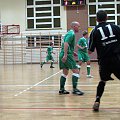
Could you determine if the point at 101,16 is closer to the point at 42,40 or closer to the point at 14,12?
the point at 42,40

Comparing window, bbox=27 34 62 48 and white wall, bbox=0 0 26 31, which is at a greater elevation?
white wall, bbox=0 0 26 31

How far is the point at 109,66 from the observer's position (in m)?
5.93

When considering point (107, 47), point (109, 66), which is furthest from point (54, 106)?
point (107, 47)

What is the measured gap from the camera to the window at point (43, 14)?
28703 mm

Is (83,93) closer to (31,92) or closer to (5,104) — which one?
(31,92)

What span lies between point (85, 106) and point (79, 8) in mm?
21870

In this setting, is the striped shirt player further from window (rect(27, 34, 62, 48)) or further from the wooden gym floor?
window (rect(27, 34, 62, 48))

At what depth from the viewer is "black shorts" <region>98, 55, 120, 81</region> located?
587 centimetres

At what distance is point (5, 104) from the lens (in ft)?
23.0

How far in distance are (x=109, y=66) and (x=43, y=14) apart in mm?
23431

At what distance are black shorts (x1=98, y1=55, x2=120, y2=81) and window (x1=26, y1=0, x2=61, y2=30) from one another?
22.9 m

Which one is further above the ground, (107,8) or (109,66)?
(107,8)

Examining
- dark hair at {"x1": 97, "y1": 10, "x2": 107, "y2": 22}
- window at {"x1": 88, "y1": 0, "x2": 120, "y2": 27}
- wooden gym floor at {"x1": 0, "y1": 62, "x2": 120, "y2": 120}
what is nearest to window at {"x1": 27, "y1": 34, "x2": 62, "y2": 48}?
window at {"x1": 88, "y1": 0, "x2": 120, "y2": 27}

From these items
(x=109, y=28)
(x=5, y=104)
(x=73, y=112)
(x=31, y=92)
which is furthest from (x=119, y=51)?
(x=31, y=92)
